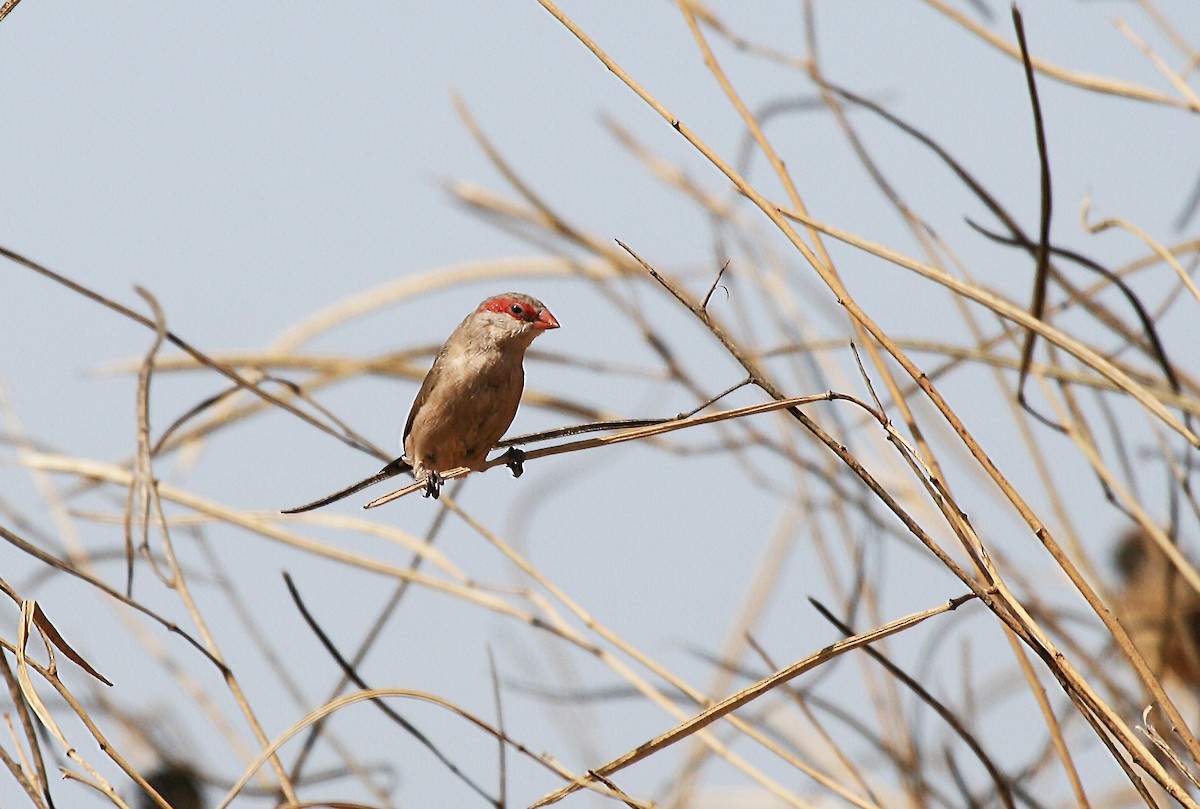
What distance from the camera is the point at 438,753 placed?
1.90m

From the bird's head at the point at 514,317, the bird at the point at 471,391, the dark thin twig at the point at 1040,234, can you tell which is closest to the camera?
the dark thin twig at the point at 1040,234

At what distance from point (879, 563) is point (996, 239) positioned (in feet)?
3.13

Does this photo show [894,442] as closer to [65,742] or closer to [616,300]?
[65,742]

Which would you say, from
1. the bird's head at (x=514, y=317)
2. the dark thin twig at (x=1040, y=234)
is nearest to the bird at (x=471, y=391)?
the bird's head at (x=514, y=317)

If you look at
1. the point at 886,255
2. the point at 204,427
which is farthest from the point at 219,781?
the point at 886,255

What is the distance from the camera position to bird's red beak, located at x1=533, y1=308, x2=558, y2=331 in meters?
3.26

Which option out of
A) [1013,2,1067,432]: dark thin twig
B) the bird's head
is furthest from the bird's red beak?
[1013,2,1067,432]: dark thin twig

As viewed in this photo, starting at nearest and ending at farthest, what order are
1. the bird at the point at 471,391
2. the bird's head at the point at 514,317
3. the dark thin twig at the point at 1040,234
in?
the dark thin twig at the point at 1040,234 < the bird at the point at 471,391 < the bird's head at the point at 514,317

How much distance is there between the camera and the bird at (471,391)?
3.05 metres

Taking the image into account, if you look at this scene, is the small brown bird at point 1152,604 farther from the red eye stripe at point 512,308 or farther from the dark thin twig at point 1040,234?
the red eye stripe at point 512,308

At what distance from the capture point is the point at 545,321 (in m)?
3.28

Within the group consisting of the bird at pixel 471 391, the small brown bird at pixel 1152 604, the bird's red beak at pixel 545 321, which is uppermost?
the bird's red beak at pixel 545 321

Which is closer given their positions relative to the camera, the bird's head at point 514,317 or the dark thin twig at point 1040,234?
the dark thin twig at point 1040,234

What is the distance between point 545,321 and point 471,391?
329 millimetres
